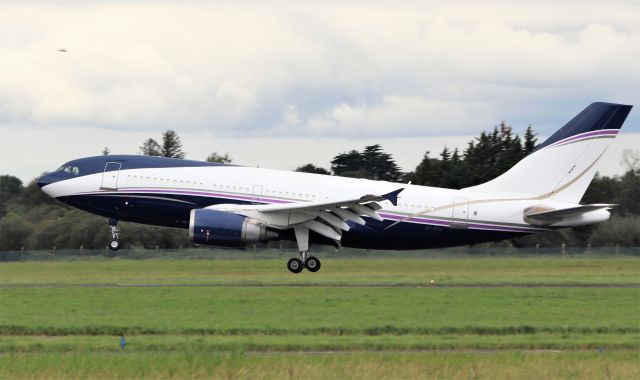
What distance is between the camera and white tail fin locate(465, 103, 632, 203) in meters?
38.1

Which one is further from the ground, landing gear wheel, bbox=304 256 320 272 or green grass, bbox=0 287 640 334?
landing gear wheel, bbox=304 256 320 272

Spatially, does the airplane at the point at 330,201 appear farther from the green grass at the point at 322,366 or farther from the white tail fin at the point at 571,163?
the green grass at the point at 322,366

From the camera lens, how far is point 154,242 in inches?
2450

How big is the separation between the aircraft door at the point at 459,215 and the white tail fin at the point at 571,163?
54.4 inches

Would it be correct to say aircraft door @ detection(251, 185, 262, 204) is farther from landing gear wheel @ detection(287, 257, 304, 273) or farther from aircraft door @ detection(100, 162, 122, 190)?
aircraft door @ detection(100, 162, 122, 190)

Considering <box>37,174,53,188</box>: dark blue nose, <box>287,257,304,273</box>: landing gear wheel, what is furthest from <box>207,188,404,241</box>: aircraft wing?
<box>37,174,53,188</box>: dark blue nose

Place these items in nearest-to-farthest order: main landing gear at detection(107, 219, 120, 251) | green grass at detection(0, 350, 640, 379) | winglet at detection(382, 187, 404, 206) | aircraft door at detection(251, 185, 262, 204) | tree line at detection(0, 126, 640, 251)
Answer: green grass at detection(0, 350, 640, 379), winglet at detection(382, 187, 404, 206), aircraft door at detection(251, 185, 262, 204), main landing gear at detection(107, 219, 120, 251), tree line at detection(0, 126, 640, 251)

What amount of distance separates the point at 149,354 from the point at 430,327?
21.7 ft

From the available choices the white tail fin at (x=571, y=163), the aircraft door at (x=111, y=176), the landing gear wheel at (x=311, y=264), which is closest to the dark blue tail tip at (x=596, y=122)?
the white tail fin at (x=571, y=163)

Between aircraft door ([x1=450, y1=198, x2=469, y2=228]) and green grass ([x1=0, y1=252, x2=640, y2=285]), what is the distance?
186cm

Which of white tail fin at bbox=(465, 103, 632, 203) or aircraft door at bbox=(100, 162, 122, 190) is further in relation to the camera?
white tail fin at bbox=(465, 103, 632, 203)

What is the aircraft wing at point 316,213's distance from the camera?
34781mm

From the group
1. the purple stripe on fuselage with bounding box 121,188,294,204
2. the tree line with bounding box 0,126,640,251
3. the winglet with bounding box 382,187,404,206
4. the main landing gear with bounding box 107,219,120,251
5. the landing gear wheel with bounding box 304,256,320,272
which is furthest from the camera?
the tree line with bounding box 0,126,640,251

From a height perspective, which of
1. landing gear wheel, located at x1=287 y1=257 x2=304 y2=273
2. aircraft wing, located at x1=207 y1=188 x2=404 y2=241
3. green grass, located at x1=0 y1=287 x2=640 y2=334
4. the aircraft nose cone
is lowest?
green grass, located at x1=0 y1=287 x2=640 y2=334
